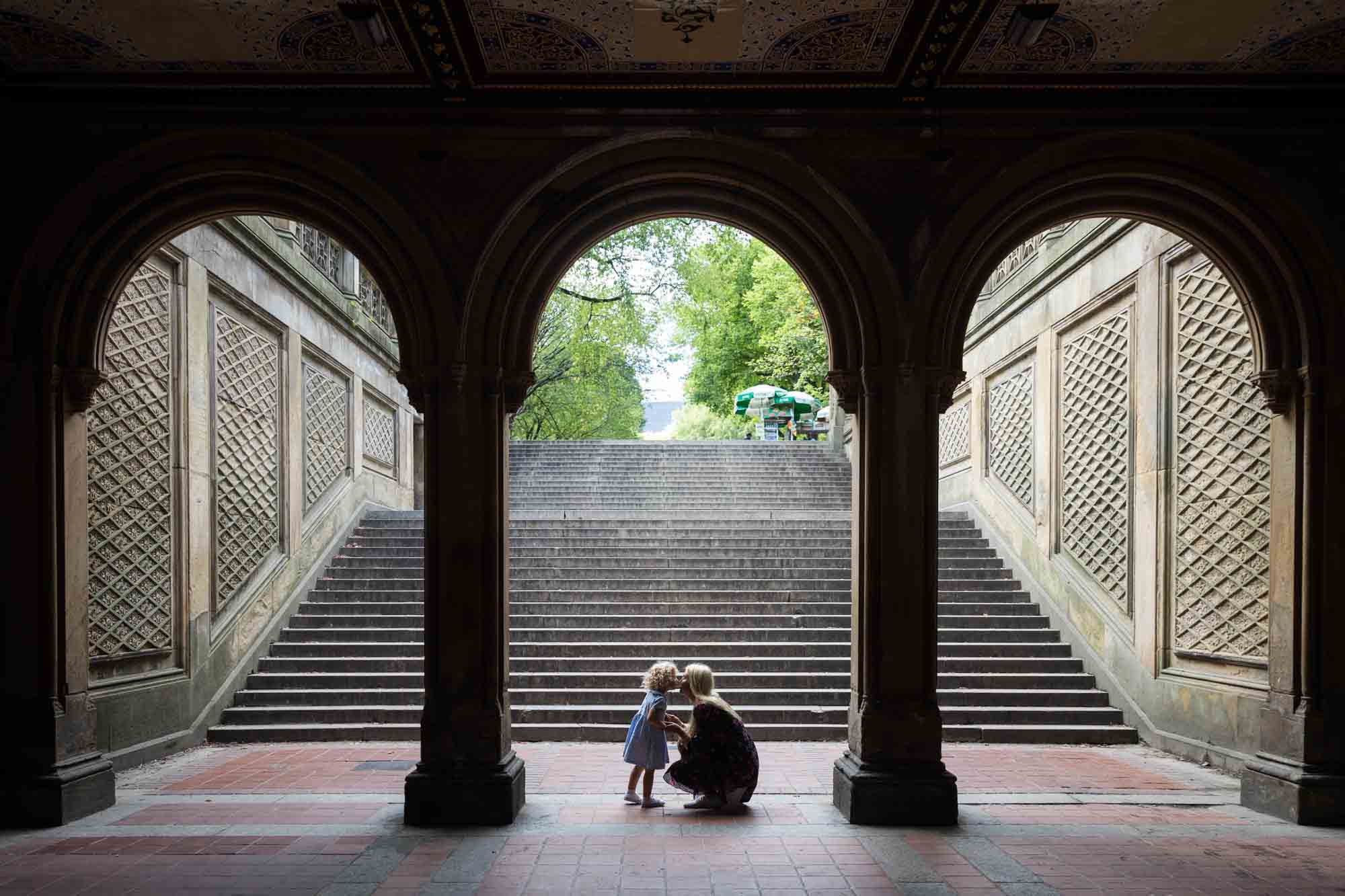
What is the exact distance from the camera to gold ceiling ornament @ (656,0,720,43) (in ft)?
16.7

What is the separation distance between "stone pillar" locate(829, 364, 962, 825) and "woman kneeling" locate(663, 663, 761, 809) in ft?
2.02

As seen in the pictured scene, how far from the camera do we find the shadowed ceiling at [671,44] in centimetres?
512

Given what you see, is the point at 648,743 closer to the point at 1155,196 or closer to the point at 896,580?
the point at 896,580

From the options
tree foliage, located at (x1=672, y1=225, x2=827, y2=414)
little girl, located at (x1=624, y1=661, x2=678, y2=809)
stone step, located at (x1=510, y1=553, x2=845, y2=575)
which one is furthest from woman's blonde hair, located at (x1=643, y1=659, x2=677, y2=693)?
tree foliage, located at (x1=672, y1=225, x2=827, y2=414)

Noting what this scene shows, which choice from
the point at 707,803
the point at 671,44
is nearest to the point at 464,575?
the point at 707,803

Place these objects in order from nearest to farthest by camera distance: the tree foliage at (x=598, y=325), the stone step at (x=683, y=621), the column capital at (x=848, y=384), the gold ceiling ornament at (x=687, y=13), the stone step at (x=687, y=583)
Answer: the gold ceiling ornament at (x=687, y=13), the column capital at (x=848, y=384), the stone step at (x=683, y=621), the stone step at (x=687, y=583), the tree foliage at (x=598, y=325)

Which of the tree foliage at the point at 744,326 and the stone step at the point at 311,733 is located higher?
the tree foliage at the point at 744,326

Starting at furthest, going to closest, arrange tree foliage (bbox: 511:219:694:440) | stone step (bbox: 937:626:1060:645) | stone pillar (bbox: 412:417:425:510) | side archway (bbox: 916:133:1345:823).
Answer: tree foliage (bbox: 511:219:694:440), stone pillar (bbox: 412:417:425:510), stone step (bbox: 937:626:1060:645), side archway (bbox: 916:133:1345:823)

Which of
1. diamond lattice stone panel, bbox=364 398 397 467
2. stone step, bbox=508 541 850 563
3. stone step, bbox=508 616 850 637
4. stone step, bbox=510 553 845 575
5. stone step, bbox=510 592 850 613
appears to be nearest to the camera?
stone step, bbox=508 616 850 637

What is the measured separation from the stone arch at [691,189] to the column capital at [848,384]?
0.17 ft

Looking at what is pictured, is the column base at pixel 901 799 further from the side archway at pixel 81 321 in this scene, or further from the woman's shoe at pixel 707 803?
the side archway at pixel 81 321

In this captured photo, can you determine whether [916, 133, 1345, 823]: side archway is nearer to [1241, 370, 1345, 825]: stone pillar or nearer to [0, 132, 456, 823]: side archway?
[1241, 370, 1345, 825]: stone pillar

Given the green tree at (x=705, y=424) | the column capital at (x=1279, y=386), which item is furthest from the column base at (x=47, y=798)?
the green tree at (x=705, y=424)

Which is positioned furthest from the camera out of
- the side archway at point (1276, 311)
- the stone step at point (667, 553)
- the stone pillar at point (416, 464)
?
the stone pillar at point (416, 464)
